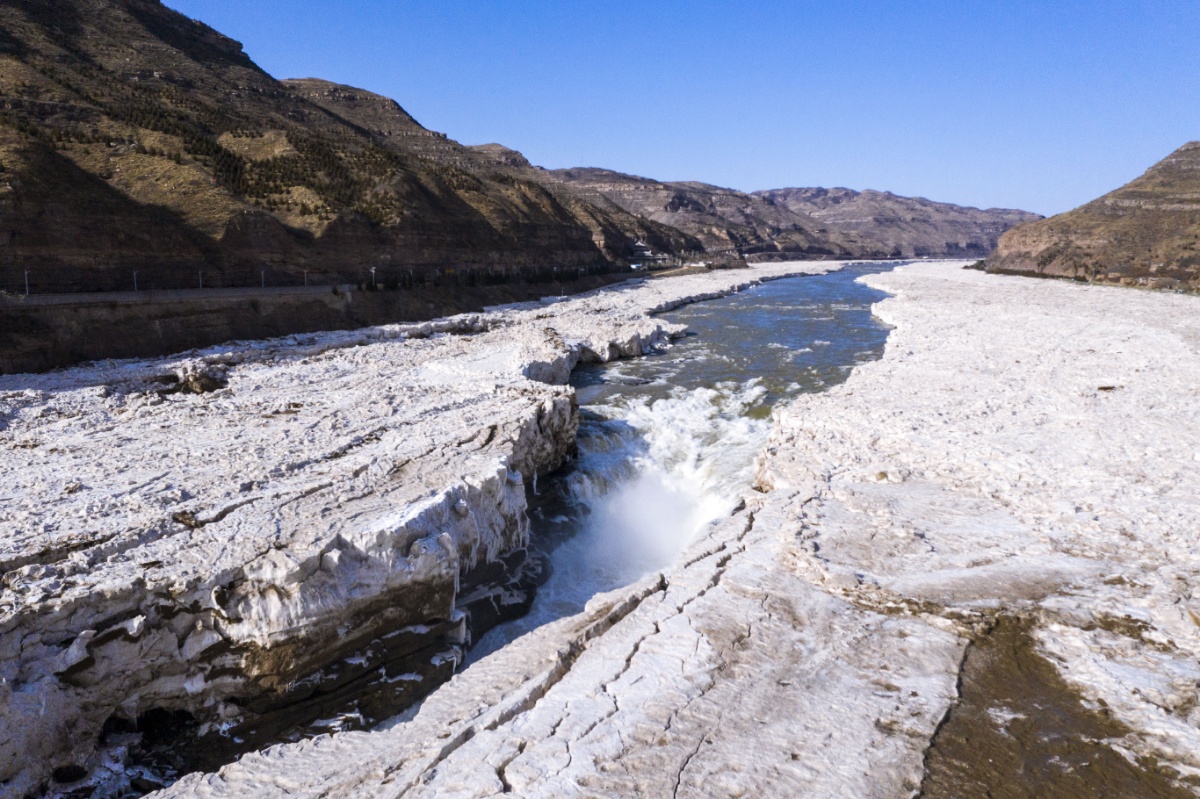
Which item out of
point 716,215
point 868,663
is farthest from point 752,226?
point 868,663

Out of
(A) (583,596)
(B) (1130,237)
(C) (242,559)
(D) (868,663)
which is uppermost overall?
(B) (1130,237)

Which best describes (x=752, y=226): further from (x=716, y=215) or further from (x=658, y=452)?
(x=658, y=452)

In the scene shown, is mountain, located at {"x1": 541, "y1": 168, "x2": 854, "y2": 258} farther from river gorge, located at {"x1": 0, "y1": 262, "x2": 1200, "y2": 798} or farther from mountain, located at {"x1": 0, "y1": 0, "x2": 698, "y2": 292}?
river gorge, located at {"x1": 0, "y1": 262, "x2": 1200, "y2": 798}

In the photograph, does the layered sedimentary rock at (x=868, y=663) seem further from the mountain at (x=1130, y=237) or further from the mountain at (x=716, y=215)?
the mountain at (x=716, y=215)

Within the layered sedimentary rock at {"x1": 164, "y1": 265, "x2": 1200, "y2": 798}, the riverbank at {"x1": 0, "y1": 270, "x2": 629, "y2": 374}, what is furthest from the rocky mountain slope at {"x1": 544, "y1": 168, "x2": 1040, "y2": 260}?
the layered sedimentary rock at {"x1": 164, "y1": 265, "x2": 1200, "y2": 798}

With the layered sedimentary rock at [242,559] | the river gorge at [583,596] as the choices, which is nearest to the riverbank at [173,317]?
the river gorge at [583,596]

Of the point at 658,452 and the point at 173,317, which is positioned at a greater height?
the point at 173,317

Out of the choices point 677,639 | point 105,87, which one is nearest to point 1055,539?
point 677,639
